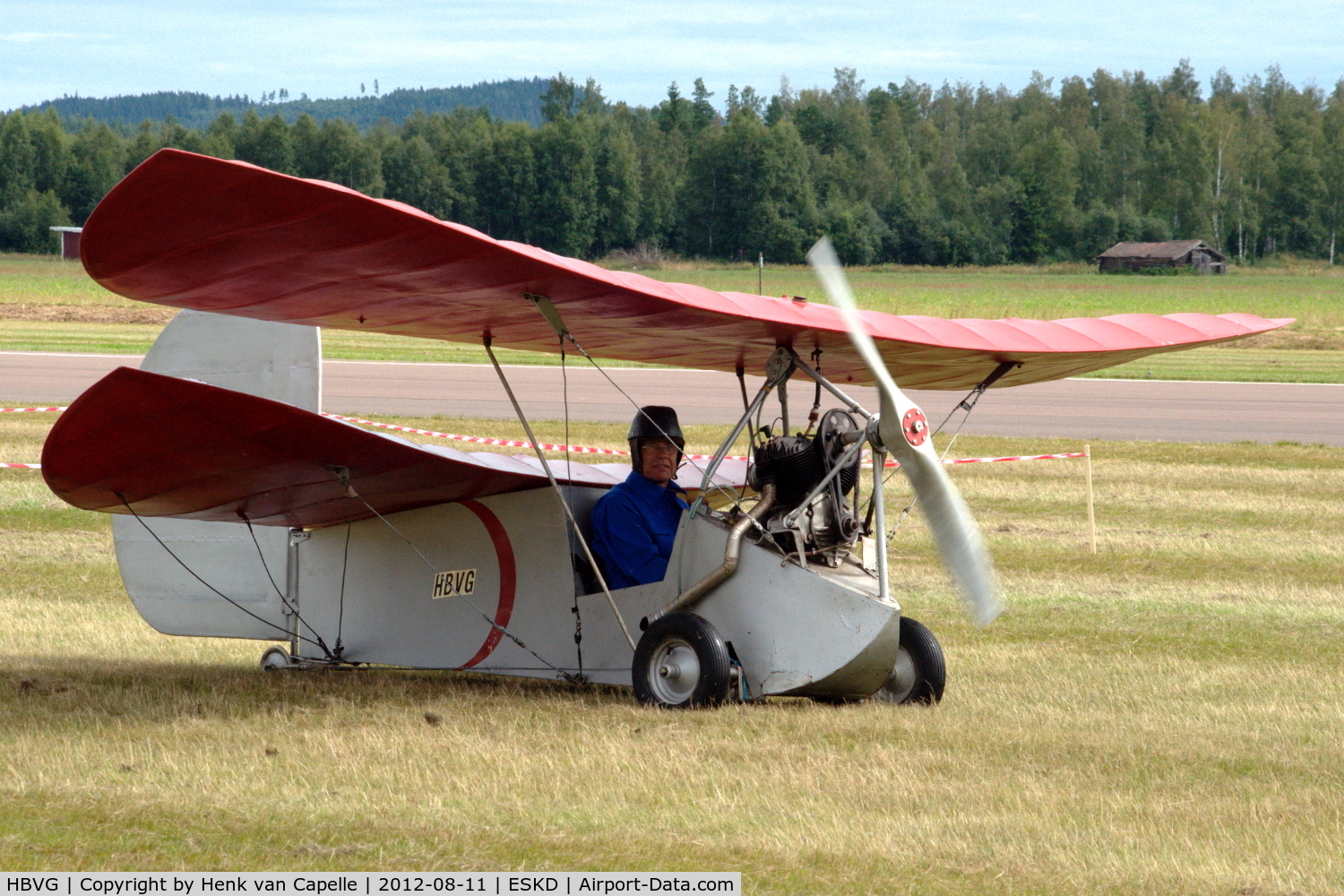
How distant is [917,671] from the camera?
21.8 feet

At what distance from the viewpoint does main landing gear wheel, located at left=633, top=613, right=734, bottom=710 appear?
20.0 feet

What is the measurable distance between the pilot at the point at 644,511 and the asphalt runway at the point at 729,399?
13139 millimetres

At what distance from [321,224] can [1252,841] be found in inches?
145

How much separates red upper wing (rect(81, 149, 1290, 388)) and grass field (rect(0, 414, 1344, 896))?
1.69 metres

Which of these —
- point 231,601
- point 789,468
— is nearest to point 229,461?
point 231,601

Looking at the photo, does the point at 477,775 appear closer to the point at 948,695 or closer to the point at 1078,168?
the point at 948,695

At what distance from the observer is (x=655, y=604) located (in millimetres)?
6672

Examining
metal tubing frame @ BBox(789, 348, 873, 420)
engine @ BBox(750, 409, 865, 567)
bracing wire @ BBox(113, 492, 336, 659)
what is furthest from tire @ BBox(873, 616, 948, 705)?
bracing wire @ BBox(113, 492, 336, 659)

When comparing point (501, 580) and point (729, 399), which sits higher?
point (501, 580)

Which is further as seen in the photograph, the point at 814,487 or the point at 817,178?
the point at 817,178

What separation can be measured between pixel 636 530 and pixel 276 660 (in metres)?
2.36

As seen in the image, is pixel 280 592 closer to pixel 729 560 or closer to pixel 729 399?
pixel 729 560

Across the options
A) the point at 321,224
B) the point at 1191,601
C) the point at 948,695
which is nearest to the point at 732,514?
the point at 948,695

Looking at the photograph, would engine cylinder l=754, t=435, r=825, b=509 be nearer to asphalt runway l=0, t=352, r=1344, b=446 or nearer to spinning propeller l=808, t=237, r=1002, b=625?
spinning propeller l=808, t=237, r=1002, b=625
